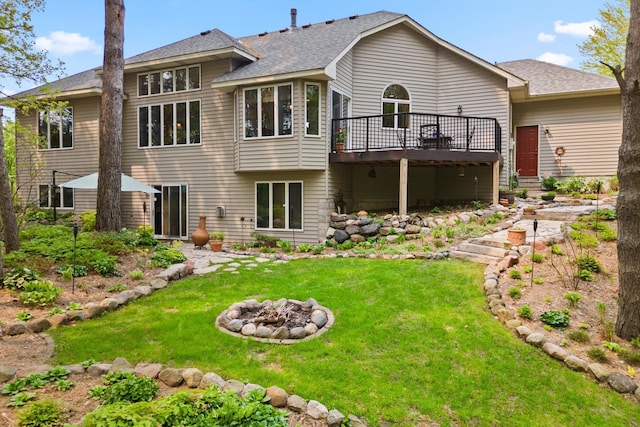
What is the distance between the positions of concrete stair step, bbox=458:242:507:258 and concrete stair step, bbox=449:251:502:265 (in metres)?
0.10

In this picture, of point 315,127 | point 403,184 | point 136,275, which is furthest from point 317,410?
point 315,127

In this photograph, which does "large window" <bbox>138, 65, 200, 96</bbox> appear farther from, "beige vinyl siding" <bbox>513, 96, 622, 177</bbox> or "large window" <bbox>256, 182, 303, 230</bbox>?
"beige vinyl siding" <bbox>513, 96, 622, 177</bbox>

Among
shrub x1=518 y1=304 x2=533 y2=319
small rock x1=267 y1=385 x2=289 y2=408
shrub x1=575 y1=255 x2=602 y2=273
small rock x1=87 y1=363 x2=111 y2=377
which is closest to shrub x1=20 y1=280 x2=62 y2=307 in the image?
small rock x1=87 y1=363 x2=111 y2=377

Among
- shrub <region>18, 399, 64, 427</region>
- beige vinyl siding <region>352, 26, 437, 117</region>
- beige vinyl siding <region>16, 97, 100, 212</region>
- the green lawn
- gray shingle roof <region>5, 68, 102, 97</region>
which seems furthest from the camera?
beige vinyl siding <region>16, 97, 100, 212</region>

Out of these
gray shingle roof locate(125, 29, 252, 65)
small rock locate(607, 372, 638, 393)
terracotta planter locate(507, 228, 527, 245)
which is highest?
gray shingle roof locate(125, 29, 252, 65)

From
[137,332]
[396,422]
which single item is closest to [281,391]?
[396,422]

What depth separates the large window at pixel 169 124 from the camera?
1257 cm

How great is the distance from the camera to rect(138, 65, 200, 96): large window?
1250cm

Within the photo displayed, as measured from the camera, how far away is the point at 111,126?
931 cm

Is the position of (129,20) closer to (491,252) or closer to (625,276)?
(491,252)

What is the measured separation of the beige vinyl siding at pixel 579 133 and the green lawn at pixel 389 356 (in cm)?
1072

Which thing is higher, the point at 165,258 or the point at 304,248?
the point at 165,258

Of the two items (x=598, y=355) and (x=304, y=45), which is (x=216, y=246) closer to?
(x=304, y=45)

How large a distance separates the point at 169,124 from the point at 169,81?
54.7 inches
